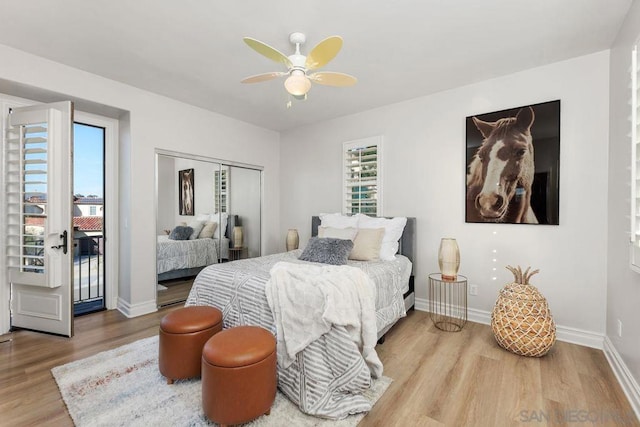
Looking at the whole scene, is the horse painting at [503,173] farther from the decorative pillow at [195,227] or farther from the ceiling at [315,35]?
the decorative pillow at [195,227]

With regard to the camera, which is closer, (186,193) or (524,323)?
(524,323)

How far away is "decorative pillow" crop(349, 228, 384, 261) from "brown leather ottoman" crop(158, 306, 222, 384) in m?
1.73

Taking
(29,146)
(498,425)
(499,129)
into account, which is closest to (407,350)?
(498,425)

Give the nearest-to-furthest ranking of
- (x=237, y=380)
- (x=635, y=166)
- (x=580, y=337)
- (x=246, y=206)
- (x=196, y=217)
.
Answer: (x=237, y=380), (x=635, y=166), (x=580, y=337), (x=196, y=217), (x=246, y=206)

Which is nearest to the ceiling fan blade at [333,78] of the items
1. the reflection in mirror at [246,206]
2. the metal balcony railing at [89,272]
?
the reflection in mirror at [246,206]

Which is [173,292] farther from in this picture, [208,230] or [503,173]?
[503,173]

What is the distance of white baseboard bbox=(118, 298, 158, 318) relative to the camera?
3.46m

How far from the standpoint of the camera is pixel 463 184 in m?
3.37

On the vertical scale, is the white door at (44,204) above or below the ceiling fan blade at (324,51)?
below

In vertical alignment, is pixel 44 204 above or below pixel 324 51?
below

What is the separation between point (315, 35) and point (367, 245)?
212 cm

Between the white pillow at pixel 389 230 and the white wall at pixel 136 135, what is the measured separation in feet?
8.22

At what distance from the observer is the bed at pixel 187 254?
3.81 metres

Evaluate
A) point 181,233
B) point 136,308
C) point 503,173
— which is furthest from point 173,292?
point 503,173
